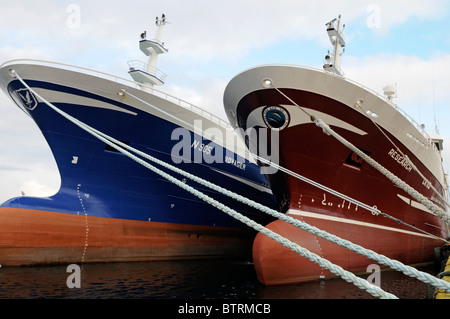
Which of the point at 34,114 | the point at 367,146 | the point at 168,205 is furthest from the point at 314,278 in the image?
the point at 34,114

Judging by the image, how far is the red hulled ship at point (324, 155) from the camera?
7.89 m

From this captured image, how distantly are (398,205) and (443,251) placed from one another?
4512 millimetres

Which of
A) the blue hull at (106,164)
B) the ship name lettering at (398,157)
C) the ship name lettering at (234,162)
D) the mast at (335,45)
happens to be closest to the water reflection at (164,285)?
the blue hull at (106,164)

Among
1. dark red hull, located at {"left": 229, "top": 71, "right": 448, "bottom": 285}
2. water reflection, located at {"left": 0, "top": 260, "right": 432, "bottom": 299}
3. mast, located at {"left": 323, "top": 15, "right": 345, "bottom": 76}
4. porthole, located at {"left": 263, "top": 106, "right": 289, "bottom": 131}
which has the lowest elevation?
water reflection, located at {"left": 0, "top": 260, "right": 432, "bottom": 299}

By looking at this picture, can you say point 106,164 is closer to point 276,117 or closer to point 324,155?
point 276,117

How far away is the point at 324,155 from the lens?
8.61 metres

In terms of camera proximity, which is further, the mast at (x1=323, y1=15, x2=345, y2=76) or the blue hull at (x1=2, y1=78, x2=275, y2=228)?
the mast at (x1=323, y1=15, x2=345, y2=76)

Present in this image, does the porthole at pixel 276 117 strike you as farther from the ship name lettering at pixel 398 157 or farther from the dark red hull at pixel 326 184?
the ship name lettering at pixel 398 157

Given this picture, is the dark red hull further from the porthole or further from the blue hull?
the blue hull

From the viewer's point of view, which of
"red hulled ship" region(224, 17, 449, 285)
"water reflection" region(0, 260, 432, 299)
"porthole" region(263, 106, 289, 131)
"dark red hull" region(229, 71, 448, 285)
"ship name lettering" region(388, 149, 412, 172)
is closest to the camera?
"water reflection" region(0, 260, 432, 299)

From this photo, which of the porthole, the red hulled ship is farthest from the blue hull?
the porthole

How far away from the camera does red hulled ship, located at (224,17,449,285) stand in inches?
311
